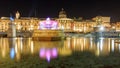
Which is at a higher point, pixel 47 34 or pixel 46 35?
pixel 47 34

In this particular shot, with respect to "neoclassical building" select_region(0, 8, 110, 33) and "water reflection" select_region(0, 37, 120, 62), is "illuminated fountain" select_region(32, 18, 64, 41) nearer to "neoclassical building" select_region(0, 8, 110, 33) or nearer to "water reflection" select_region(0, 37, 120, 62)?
"water reflection" select_region(0, 37, 120, 62)

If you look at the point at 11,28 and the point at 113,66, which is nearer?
the point at 113,66

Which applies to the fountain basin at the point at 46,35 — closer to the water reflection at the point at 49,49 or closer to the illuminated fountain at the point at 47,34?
the illuminated fountain at the point at 47,34

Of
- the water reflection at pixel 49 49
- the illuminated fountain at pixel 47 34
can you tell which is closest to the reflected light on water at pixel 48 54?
the water reflection at pixel 49 49

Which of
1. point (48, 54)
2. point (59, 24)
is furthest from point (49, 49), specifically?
point (59, 24)

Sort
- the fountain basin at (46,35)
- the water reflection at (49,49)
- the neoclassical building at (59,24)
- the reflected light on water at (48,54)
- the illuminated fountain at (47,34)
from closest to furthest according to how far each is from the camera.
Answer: the reflected light on water at (48,54) < the water reflection at (49,49) < the fountain basin at (46,35) < the illuminated fountain at (47,34) < the neoclassical building at (59,24)

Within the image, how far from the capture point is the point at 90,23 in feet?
648

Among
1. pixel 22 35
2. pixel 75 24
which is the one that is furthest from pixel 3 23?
pixel 75 24

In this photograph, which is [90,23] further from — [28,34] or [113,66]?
[113,66]

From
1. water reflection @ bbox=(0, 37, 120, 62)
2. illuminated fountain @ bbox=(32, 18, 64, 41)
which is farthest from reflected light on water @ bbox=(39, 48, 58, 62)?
illuminated fountain @ bbox=(32, 18, 64, 41)

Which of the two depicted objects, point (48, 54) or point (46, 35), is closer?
point (48, 54)

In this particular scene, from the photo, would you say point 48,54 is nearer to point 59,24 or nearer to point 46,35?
point 46,35

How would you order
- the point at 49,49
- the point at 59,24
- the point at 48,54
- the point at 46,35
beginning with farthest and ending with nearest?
the point at 59,24
the point at 46,35
the point at 49,49
the point at 48,54

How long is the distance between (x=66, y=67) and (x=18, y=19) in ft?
501
